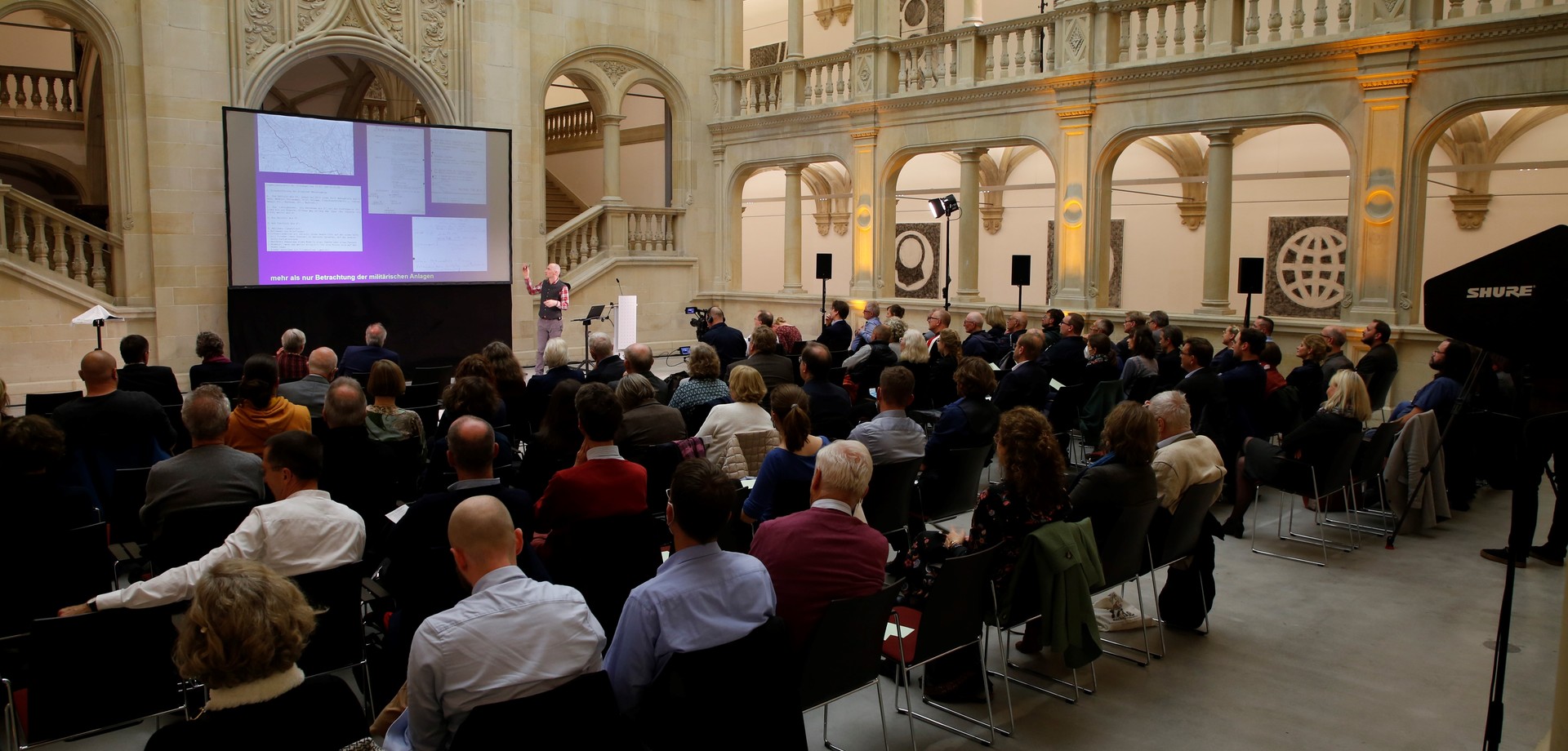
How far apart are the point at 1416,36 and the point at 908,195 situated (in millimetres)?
8880

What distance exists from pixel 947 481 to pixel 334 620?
3.20 metres

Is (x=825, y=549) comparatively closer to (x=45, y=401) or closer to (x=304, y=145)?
(x=45, y=401)

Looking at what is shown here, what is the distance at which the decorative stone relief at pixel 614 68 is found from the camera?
15.9 meters

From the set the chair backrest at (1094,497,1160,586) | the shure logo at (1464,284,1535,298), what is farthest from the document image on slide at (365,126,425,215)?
the shure logo at (1464,284,1535,298)

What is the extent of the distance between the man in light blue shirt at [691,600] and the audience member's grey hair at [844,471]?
0.55 meters

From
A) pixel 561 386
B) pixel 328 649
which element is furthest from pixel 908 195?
pixel 328 649

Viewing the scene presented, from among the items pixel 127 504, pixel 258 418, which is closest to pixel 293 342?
pixel 258 418

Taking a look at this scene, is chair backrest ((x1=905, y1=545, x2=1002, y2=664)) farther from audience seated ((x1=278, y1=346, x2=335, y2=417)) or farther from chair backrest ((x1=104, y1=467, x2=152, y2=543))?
audience seated ((x1=278, y1=346, x2=335, y2=417))

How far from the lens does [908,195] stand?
18.0 metres

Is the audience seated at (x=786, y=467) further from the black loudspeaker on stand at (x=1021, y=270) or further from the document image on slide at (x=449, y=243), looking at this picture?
the document image on slide at (x=449, y=243)

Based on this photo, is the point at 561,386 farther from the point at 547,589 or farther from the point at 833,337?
the point at 833,337

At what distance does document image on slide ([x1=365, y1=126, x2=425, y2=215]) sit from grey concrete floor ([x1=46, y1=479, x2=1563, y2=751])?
32.0ft

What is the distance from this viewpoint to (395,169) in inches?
499

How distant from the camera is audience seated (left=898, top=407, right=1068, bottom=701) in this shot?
3.93 meters
